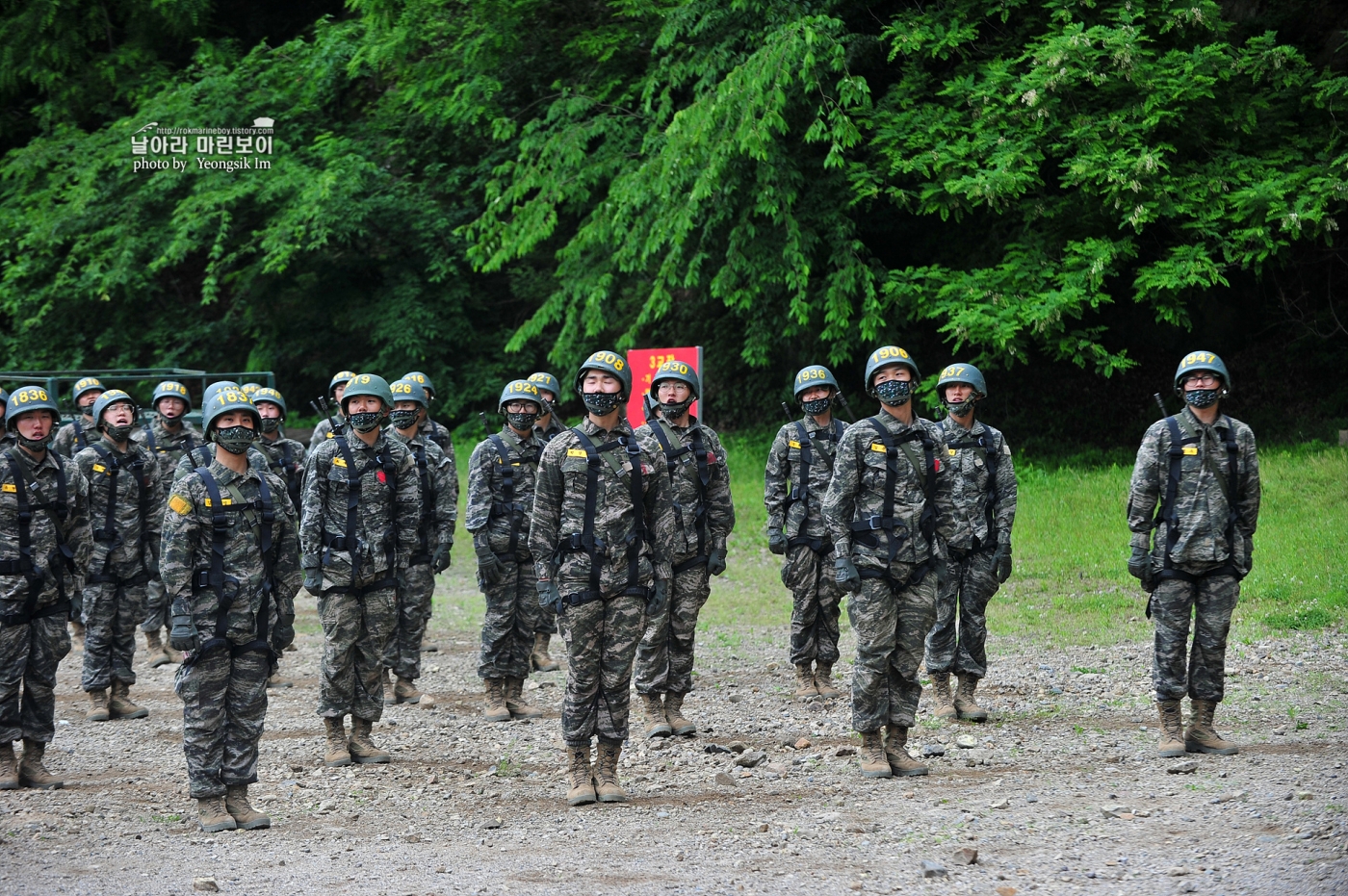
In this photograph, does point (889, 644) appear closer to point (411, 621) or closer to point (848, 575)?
point (848, 575)

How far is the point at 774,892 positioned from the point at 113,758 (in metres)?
5.44

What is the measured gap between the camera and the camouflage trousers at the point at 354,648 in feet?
26.8

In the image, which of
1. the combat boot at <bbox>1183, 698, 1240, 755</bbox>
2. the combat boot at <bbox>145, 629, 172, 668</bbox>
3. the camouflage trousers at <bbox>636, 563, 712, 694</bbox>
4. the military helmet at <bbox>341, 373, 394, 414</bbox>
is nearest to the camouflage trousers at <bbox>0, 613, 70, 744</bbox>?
the military helmet at <bbox>341, 373, 394, 414</bbox>

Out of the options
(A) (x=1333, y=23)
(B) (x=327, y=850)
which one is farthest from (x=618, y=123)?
(B) (x=327, y=850)

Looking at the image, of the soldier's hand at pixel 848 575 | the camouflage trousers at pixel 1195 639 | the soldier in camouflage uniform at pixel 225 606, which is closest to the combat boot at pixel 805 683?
the soldier's hand at pixel 848 575

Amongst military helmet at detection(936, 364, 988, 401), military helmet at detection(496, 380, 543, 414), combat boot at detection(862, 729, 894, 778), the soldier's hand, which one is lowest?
combat boot at detection(862, 729, 894, 778)

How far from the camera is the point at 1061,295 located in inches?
628

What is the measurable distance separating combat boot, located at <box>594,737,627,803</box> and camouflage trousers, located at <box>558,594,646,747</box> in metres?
0.10

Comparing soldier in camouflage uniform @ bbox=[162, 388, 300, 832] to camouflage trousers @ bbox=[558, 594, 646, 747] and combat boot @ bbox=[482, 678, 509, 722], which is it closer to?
camouflage trousers @ bbox=[558, 594, 646, 747]

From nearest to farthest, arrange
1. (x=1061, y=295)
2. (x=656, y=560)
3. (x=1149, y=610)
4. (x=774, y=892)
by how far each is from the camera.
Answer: (x=774, y=892) < (x=656, y=560) < (x=1149, y=610) < (x=1061, y=295)

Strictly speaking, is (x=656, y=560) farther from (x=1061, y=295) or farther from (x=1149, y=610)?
(x=1061, y=295)

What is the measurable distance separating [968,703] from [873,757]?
1.61m

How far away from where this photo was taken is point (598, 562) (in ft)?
23.3

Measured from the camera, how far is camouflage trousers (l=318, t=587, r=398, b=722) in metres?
8.17
